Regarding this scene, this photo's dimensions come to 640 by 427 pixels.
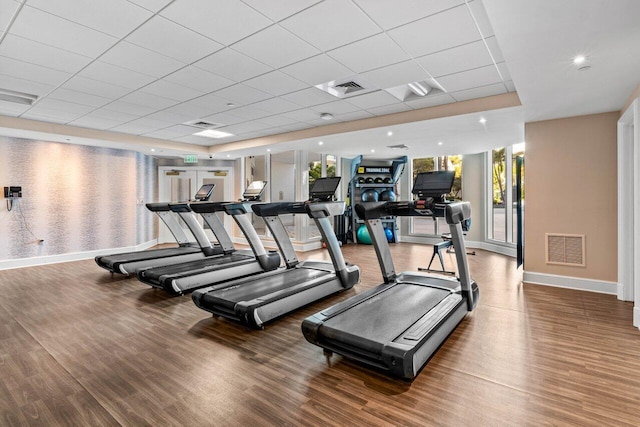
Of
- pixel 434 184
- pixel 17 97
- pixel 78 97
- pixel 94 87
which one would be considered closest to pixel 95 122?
pixel 17 97

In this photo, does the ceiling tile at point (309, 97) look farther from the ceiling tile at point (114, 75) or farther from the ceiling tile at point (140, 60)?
the ceiling tile at point (114, 75)

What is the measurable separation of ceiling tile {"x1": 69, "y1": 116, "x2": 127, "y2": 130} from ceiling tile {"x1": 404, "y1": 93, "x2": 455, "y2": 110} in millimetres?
5165

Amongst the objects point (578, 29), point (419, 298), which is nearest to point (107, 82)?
point (419, 298)

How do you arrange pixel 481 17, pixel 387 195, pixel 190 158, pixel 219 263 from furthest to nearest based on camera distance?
pixel 387 195
pixel 190 158
pixel 219 263
pixel 481 17

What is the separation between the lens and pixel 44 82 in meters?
4.00

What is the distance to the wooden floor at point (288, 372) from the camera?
2.02m

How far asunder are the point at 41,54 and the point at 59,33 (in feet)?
2.15

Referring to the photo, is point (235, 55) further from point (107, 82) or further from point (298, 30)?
point (107, 82)

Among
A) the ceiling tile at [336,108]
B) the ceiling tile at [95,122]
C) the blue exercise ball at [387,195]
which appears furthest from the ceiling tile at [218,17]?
the blue exercise ball at [387,195]

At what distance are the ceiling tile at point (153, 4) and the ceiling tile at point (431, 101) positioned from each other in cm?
345

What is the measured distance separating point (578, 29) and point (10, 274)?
8.45 meters

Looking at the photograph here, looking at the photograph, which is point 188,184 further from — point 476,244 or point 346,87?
point 476,244

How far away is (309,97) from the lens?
4.64 metres

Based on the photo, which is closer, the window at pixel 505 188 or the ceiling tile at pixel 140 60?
the ceiling tile at pixel 140 60
